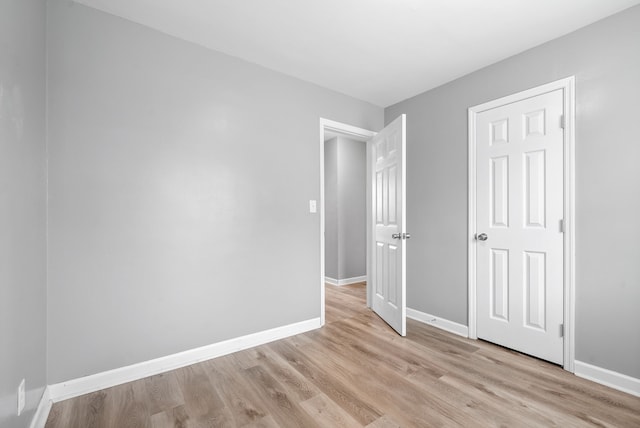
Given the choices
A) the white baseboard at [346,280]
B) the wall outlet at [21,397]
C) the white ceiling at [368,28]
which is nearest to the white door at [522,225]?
the white ceiling at [368,28]

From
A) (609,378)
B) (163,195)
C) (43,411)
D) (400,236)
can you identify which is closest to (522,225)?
(400,236)

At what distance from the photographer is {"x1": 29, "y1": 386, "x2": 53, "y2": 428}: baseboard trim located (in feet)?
4.78

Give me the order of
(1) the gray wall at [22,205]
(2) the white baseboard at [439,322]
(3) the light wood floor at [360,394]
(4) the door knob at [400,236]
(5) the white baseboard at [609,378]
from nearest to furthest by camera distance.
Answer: (1) the gray wall at [22,205], (3) the light wood floor at [360,394], (5) the white baseboard at [609,378], (4) the door knob at [400,236], (2) the white baseboard at [439,322]

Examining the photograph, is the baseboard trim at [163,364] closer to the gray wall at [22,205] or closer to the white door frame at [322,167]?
the gray wall at [22,205]

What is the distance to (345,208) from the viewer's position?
4.92m

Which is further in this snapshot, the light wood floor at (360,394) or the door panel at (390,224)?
the door panel at (390,224)

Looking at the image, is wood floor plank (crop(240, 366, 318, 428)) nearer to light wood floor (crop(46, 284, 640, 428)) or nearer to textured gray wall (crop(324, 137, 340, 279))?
light wood floor (crop(46, 284, 640, 428))

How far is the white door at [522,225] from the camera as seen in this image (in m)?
2.16

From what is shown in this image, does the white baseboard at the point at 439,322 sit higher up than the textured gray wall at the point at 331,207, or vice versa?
the textured gray wall at the point at 331,207

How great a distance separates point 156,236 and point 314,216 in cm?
141

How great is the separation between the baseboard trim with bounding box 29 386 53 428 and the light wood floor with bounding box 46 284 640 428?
0.04 metres

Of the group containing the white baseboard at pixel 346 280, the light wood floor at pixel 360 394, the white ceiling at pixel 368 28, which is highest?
the white ceiling at pixel 368 28

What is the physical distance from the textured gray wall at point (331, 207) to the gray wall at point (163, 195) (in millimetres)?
2042

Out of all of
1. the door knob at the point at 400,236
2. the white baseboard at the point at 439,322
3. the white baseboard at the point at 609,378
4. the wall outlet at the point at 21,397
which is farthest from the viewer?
the white baseboard at the point at 439,322
